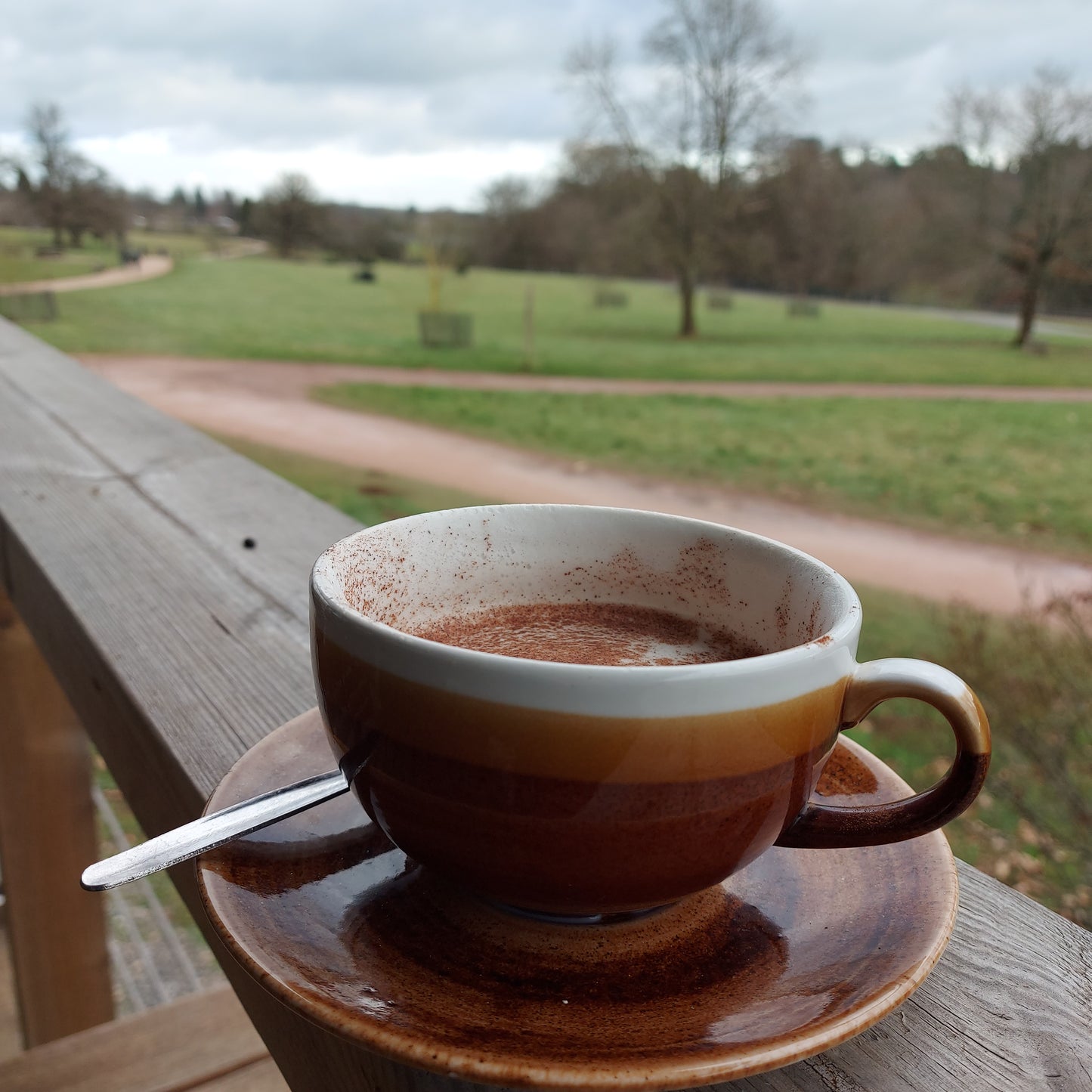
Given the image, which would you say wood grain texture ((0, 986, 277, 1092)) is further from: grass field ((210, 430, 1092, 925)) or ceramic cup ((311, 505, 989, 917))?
grass field ((210, 430, 1092, 925))

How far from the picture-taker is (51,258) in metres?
8.12

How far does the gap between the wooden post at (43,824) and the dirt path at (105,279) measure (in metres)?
7.35

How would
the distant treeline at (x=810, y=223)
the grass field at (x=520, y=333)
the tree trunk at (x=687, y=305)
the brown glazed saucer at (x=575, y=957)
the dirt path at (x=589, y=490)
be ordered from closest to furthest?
the brown glazed saucer at (x=575, y=957) < the dirt path at (x=589, y=490) < the grass field at (x=520, y=333) < the distant treeline at (x=810, y=223) < the tree trunk at (x=687, y=305)

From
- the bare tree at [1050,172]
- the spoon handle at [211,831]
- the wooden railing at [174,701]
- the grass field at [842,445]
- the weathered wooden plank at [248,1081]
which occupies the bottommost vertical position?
the grass field at [842,445]

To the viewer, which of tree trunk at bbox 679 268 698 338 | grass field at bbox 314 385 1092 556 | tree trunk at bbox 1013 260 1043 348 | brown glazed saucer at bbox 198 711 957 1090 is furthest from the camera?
tree trunk at bbox 679 268 698 338

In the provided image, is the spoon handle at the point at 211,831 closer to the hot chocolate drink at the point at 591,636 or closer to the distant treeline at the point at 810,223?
the hot chocolate drink at the point at 591,636

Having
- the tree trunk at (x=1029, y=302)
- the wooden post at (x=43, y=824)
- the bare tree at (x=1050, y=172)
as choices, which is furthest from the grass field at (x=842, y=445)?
the wooden post at (x=43, y=824)

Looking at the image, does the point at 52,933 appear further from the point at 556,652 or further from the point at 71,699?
the point at 556,652

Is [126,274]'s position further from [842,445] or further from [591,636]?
[591,636]

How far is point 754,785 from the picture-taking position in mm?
312

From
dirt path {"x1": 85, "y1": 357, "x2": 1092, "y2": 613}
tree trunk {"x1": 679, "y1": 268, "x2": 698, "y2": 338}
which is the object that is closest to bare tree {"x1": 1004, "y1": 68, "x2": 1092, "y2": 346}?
tree trunk {"x1": 679, "y1": 268, "x2": 698, "y2": 338}

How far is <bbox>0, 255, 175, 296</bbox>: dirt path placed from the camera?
795 cm

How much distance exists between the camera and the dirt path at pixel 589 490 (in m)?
3.15

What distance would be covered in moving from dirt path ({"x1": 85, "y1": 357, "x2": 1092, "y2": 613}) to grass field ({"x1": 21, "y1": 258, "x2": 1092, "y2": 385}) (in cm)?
210
